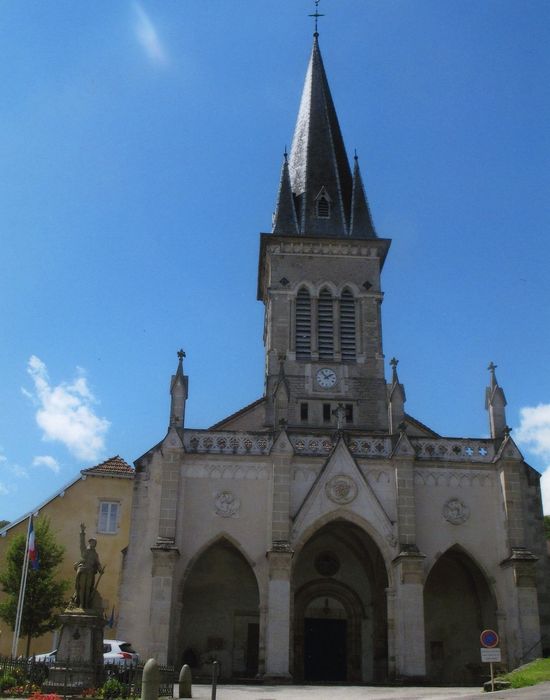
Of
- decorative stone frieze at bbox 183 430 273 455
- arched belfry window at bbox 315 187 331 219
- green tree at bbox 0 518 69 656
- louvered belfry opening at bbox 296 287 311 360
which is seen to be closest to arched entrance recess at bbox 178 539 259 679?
decorative stone frieze at bbox 183 430 273 455

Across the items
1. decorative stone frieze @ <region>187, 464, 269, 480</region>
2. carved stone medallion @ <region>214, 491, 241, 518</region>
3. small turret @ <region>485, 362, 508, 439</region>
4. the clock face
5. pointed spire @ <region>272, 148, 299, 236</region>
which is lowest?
carved stone medallion @ <region>214, 491, 241, 518</region>

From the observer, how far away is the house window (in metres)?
32.6

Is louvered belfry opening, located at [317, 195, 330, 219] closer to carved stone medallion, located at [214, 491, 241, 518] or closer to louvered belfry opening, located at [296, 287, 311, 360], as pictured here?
louvered belfry opening, located at [296, 287, 311, 360]

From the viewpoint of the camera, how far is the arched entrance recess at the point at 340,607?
2820 centimetres

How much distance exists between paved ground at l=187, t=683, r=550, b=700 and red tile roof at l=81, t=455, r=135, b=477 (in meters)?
12.6

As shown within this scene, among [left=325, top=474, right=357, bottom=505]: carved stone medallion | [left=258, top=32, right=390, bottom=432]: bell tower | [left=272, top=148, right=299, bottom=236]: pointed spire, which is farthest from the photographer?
[left=272, top=148, right=299, bottom=236]: pointed spire

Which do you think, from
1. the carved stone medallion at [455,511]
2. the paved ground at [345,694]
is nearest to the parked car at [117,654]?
the paved ground at [345,694]

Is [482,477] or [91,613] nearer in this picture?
[91,613]

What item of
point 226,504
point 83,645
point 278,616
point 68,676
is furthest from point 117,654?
point 226,504

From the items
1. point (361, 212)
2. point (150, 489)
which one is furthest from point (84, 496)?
point (361, 212)

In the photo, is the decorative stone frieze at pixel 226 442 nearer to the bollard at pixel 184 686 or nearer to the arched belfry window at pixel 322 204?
the bollard at pixel 184 686

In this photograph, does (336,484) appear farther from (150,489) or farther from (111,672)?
(111,672)

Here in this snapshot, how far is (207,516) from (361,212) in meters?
17.1

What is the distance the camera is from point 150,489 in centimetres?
2778
